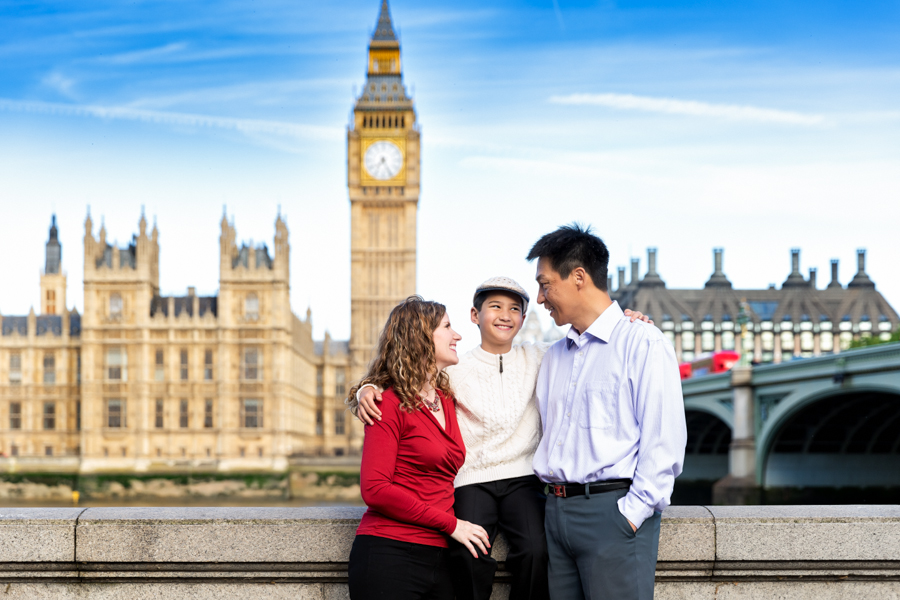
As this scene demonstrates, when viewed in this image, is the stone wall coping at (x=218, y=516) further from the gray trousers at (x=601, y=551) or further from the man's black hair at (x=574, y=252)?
the man's black hair at (x=574, y=252)

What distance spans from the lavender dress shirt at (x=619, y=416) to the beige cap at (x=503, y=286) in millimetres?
290

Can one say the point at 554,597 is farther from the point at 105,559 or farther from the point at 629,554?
the point at 105,559

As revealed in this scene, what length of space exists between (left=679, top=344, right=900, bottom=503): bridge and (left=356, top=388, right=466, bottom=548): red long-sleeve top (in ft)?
61.5

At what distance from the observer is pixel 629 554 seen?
2555mm

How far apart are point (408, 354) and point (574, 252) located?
0.60m

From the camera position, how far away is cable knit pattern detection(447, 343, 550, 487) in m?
2.87

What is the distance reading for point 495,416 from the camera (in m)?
2.89

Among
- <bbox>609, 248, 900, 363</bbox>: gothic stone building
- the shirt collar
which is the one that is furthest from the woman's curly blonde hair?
<bbox>609, 248, 900, 363</bbox>: gothic stone building

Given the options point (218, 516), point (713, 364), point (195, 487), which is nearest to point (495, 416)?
point (218, 516)

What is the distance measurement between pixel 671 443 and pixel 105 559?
2.03 meters

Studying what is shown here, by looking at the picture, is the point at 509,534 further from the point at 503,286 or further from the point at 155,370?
the point at 155,370

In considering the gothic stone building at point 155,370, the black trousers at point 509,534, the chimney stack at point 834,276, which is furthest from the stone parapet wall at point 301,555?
the chimney stack at point 834,276

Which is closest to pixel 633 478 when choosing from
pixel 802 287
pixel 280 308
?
pixel 280 308

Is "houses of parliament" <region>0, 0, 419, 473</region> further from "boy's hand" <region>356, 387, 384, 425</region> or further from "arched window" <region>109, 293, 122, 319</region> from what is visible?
"boy's hand" <region>356, 387, 384, 425</region>
